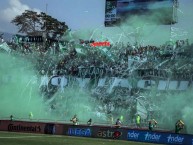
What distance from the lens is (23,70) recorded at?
70375mm

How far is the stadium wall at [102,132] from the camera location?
35594 millimetres

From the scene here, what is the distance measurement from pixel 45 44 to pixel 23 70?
36.0 feet

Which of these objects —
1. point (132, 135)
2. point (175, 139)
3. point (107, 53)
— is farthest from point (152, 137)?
point (107, 53)

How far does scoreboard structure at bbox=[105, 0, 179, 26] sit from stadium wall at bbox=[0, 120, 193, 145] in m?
22.5

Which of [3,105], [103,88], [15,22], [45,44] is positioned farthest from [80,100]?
[15,22]

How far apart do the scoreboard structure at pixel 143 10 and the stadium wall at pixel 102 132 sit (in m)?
22.5

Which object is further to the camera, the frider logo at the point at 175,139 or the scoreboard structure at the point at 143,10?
the scoreboard structure at the point at 143,10

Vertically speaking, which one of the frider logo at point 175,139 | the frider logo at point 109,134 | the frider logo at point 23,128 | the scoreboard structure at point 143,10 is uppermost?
the scoreboard structure at point 143,10

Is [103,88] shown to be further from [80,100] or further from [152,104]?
Result: [152,104]

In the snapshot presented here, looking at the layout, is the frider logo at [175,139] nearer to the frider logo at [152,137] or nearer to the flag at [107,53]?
the frider logo at [152,137]

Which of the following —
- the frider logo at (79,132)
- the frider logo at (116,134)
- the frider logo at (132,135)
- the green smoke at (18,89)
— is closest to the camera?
the frider logo at (132,135)

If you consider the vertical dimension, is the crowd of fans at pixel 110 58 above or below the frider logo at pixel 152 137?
above

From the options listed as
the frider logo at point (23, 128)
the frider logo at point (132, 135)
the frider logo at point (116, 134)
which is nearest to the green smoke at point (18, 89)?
the frider logo at point (23, 128)

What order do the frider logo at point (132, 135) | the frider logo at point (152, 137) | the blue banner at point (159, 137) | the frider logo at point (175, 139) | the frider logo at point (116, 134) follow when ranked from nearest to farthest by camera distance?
the blue banner at point (159, 137) < the frider logo at point (175, 139) < the frider logo at point (152, 137) < the frider logo at point (132, 135) < the frider logo at point (116, 134)
